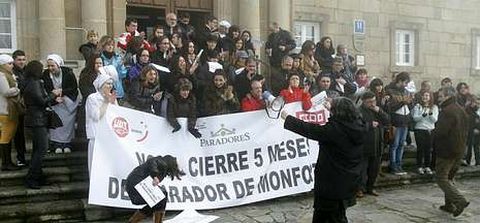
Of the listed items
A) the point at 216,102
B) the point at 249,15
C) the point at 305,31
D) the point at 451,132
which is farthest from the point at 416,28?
the point at 216,102

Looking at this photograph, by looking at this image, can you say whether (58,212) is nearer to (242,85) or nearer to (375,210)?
(242,85)

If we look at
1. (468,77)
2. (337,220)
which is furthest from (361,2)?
(337,220)

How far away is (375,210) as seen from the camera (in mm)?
8242

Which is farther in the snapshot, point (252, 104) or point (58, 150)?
point (252, 104)

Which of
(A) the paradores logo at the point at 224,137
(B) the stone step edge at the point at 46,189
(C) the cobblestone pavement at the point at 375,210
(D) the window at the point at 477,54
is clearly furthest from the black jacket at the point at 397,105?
(D) the window at the point at 477,54

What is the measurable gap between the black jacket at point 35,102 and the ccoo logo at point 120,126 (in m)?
0.95

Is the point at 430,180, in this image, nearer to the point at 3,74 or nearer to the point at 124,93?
the point at 124,93

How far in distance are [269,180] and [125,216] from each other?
2.17m

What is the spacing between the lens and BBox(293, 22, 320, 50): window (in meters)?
14.6

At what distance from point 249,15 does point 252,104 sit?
4847 millimetres

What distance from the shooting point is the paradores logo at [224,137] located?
8.17 metres

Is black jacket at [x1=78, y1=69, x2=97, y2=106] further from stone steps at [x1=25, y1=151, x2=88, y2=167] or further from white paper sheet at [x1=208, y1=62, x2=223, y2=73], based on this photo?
white paper sheet at [x1=208, y1=62, x2=223, y2=73]

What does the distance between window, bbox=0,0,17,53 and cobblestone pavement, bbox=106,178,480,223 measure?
5335 mm

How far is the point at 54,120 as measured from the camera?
301 inches
